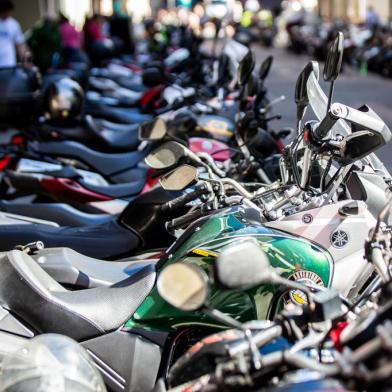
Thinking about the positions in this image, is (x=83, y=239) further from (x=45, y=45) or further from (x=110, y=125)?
(x=45, y=45)

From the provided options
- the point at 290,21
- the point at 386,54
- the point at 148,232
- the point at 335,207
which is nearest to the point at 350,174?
the point at 335,207

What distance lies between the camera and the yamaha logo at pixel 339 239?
7.76 feet

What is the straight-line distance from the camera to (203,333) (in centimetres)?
249

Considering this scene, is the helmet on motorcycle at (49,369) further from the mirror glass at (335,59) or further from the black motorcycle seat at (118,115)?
the black motorcycle seat at (118,115)

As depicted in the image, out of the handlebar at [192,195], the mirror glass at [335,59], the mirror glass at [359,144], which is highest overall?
the mirror glass at [335,59]

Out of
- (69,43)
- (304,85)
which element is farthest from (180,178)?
(69,43)

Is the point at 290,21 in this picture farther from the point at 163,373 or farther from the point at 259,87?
the point at 163,373

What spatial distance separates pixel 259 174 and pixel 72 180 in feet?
5.81

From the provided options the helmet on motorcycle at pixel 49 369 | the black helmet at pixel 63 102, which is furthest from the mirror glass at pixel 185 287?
the black helmet at pixel 63 102

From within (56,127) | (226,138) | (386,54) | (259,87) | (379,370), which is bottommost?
(386,54)

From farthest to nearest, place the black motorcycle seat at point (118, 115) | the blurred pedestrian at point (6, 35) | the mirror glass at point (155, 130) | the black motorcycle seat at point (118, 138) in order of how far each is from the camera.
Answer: the blurred pedestrian at point (6, 35)
the black motorcycle seat at point (118, 115)
the black motorcycle seat at point (118, 138)
the mirror glass at point (155, 130)

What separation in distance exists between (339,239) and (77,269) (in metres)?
1.04

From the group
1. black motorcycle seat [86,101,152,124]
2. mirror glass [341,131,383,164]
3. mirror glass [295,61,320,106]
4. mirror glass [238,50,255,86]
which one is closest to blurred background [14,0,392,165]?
mirror glass [238,50,255,86]

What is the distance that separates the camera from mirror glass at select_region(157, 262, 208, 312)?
66.4 inches
